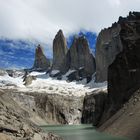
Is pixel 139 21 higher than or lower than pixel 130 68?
higher

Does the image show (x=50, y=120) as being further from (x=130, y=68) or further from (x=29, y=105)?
(x=130, y=68)

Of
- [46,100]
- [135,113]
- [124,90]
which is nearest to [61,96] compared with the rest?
[46,100]

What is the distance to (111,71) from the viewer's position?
123m

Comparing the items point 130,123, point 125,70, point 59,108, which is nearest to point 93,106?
point 59,108

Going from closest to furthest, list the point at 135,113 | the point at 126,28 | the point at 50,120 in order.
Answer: the point at 135,113 < the point at 126,28 < the point at 50,120

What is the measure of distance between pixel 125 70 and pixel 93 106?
65.7 meters

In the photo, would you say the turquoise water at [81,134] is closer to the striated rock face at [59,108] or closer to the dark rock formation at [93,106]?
the dark rock formation at [93,106]

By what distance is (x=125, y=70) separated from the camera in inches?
4505

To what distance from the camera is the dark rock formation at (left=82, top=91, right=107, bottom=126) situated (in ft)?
569

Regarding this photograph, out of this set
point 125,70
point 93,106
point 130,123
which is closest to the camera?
point 130,123

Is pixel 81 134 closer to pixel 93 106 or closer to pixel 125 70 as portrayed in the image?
pixel 125 70

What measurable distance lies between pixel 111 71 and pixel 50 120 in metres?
56.6

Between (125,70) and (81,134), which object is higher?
(125,70)

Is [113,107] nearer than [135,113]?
No
